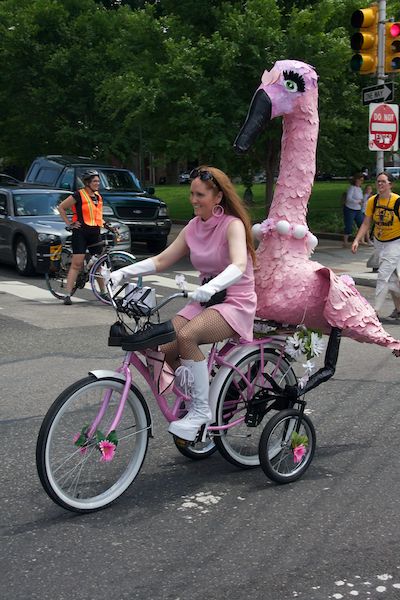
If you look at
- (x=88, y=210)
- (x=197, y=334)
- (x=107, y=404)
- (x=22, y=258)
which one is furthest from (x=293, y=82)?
(x=22, y=258)

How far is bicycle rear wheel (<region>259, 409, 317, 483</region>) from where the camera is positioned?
16.1 ft

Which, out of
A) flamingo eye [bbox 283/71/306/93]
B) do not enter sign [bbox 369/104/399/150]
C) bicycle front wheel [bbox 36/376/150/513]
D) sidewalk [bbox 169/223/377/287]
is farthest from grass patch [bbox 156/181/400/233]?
bicycle front wheel [bbox 36/376/150/513]

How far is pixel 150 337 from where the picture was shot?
177 inches

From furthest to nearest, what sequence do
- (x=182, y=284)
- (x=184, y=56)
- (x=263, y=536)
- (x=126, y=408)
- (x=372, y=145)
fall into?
(x=184, y=56)
(x=372, y=145)
(x=182, y=284)
(x=126, y=408)
(x=263, y=536)

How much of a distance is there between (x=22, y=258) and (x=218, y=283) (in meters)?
11.1

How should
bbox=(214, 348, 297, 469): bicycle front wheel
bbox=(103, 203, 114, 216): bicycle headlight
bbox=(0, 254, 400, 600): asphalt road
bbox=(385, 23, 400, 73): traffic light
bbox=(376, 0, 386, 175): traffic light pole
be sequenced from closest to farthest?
bbox=(0, 254, 400, 600): asphalt road < bbox=(214, 348, 297, 469): bicycle front wheel < bbox=(385, 23, 400, 73): traffic light < bbox=(376, 0, 386, 175): traffic light pole < bbox=(103, 203, 114, 216): bicycle headlight

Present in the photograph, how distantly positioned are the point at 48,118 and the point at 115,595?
26973mm

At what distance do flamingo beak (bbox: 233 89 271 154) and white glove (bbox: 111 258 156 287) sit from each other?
81 cm

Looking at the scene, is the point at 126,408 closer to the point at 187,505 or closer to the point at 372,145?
the point at 187,505

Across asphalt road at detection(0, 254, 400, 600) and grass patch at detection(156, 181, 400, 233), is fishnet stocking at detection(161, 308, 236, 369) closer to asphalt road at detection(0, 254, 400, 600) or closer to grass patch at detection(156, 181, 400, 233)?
asphalt road at detection(0, 254, 400, 600)

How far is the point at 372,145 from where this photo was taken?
1447cm

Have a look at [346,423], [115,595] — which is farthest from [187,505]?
[346,423]

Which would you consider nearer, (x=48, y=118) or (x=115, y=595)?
(x=115, y=595)

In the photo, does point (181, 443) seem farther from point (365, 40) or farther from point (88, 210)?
point (365, 40)
